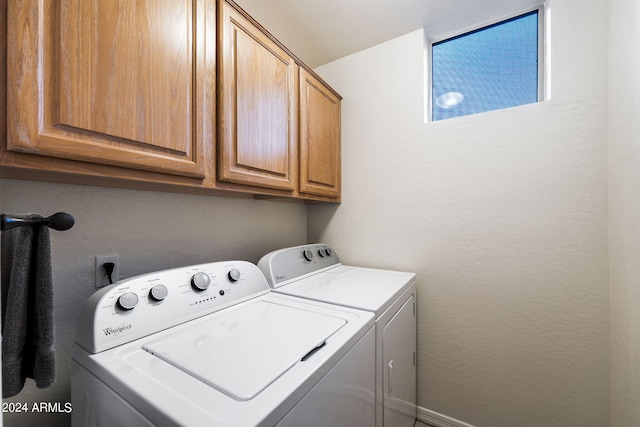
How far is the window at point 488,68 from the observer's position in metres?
1.52

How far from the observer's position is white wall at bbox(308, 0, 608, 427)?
1281mm

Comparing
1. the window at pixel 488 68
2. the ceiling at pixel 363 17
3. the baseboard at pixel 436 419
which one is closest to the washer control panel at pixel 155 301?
the baseboard at pixel 436 419

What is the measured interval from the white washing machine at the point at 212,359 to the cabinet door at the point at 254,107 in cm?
48

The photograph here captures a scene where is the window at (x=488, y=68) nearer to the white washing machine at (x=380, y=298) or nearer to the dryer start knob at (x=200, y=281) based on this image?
the white washing machine at (x=380, y=298)

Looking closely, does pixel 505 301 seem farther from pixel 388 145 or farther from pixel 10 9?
pixel 10 9

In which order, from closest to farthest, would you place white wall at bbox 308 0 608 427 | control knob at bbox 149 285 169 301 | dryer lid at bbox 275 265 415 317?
control knob at bbox 149 285 169 301
dryer lid at bbox 275 265 415 317
white wall at bbox 308 0 608 427

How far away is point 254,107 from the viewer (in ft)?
3.81

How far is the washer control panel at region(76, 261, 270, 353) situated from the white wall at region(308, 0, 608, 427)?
3.45 ft

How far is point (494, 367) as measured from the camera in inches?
58.5

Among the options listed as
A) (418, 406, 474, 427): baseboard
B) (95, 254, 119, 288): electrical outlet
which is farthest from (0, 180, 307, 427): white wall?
(418, 406, 474, 427): baseboard

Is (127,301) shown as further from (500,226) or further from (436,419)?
(436,419)

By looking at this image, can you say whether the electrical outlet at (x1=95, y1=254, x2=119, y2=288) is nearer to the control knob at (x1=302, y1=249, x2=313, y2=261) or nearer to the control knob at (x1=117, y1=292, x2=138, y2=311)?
the control knob at (x1=117, y1=292, x2=138, y2=311)

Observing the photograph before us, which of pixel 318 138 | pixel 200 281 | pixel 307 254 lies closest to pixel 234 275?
pixel 200 281

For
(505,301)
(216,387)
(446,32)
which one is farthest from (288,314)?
(446,32)
